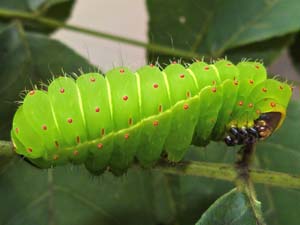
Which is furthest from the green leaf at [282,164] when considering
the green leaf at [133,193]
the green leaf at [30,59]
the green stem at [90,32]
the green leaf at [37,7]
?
the green leaf at [37,7]

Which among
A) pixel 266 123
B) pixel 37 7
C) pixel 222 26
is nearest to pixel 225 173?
pixel 266 123

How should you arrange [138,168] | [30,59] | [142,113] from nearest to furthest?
1. [142,113]
2. [138,168]
3. [30,59]

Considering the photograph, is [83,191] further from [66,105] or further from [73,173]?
[66,105]

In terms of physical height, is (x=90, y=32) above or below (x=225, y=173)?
above

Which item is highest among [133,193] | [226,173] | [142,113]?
[142,113]

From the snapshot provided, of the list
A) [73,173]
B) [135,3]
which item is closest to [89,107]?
[73,173]

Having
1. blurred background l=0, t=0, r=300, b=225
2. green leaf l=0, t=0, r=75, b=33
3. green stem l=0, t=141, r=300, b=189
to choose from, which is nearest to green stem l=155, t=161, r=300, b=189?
green stem l=0, t=141, r=300, b=189

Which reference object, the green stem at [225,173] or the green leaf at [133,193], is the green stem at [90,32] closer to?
the green leaf at [133,193]

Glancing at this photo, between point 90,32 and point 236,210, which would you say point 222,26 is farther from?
point 236,210
